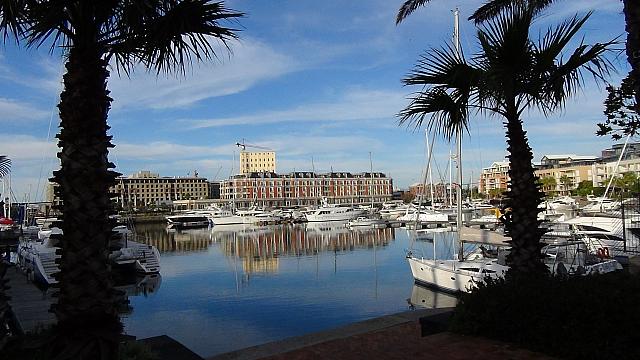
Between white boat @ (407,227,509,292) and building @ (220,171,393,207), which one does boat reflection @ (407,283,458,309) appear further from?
building @ (220,171,393,207)

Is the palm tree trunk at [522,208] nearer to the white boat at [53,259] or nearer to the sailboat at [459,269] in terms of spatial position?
the sailboat at [459,269]

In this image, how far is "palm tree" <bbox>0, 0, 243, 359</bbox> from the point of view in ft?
14.5

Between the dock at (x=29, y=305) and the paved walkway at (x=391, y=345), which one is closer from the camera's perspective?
the paved walkway at (x=391, y=345)

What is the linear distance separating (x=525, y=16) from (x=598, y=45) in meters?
1.07

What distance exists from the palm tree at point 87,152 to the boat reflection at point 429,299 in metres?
16.0

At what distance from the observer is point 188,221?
89.1m

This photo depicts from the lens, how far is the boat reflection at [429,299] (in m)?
19.4

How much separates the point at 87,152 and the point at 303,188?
155832 mm

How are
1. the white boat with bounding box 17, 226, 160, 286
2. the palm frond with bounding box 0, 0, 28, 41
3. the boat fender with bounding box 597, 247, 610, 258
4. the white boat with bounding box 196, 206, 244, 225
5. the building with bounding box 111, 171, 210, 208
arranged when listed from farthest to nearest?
the building with bounding box 111, 171, 210, 208, the white boat with bounding box 196, 206, 244, 225, the white boat with bounding box 17, 226, 160, 286, the boat fender with bounding box 597, 247, 610, 258, the palm frond with bounding box 0, 0, 28, 41

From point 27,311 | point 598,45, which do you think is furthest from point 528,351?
point 27,311

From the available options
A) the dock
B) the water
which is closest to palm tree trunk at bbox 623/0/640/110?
the water

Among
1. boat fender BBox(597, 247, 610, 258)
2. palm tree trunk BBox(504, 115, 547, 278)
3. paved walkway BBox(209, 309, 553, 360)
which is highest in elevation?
palm tree trunk BBox(504, 115, 547, 278)

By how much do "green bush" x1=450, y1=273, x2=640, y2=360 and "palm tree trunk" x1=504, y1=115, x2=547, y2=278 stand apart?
706 mm

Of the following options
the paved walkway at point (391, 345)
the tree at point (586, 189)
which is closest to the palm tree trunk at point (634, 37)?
the paved walkway at point (391, 345)
